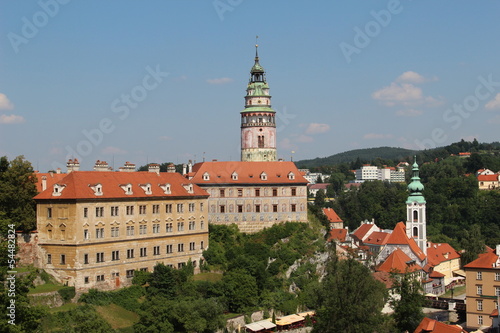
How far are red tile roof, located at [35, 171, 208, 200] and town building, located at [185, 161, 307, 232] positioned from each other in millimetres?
4795

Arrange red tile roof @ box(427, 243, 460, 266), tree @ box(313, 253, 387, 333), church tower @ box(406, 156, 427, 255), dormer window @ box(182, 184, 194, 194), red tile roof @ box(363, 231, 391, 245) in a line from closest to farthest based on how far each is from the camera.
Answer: tree @ box(313, 253, 387, 333) < dormer window @ box(182, 184, 194, 194) < red tile roof @ box(427, 243, 460, 266) < church tower @ box(406, 156, 427, 255) < red tile roof @ box(363, 231, 391, 245)

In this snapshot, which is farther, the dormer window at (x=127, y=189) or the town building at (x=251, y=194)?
the town building at (x=251, y=194)

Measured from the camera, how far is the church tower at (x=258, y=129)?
3285 inches

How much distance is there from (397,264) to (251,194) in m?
23.7

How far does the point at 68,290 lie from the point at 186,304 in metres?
9.39

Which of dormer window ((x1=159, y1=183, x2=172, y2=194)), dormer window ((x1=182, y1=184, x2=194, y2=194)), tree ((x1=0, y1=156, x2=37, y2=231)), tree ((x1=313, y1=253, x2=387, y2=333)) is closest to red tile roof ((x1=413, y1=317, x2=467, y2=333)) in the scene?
tree ((x1=313, y1=253, x2=387, y2=333))

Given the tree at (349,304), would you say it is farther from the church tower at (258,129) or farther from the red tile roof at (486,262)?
the church tower at (258,129)

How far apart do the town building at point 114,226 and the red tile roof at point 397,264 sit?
1115 inches

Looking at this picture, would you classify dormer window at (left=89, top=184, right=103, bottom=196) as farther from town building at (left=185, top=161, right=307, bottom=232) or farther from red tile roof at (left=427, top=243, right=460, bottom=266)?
red tile roof at (left=427, top=243, right=460, bottom=266)

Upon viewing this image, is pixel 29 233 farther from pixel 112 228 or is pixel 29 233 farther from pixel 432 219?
pixel 432 219

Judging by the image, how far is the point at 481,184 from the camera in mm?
153500

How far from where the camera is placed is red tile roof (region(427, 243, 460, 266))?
95.9 meters

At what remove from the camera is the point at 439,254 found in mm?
99500

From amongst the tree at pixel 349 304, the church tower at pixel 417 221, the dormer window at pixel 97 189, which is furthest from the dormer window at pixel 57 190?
the church tower at pixel 417 221
